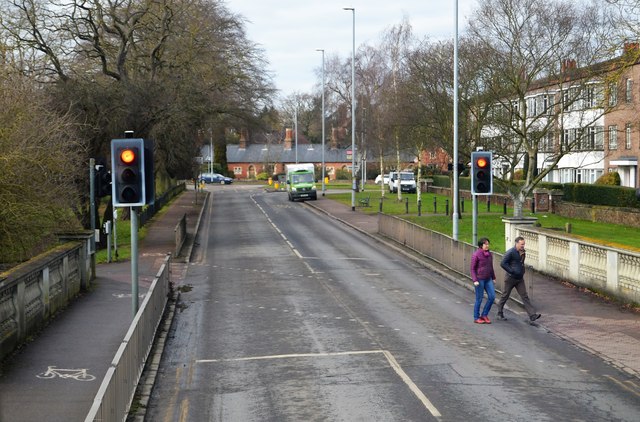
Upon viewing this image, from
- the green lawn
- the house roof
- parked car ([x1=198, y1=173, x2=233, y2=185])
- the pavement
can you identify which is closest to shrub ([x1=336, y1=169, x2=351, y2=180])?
the house roof

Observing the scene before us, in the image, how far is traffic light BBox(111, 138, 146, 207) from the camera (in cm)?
1360

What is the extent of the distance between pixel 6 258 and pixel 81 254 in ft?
6.78

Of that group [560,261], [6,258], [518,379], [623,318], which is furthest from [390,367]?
[6,258]

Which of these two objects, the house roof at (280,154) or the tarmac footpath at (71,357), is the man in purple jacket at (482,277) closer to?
the tarmac footpath at (71,357)

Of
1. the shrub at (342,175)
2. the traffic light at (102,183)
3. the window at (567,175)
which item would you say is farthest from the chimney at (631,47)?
the shrub at (342,175)

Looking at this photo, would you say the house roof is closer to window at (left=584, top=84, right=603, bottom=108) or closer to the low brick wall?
the low brick wall

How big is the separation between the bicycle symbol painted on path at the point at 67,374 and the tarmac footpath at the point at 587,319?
7977 mm

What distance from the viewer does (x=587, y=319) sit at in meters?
17.9

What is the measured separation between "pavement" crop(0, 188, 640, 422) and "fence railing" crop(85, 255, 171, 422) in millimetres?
522

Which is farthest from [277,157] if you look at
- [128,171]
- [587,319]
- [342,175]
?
[128,171]

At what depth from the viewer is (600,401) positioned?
38.2ft

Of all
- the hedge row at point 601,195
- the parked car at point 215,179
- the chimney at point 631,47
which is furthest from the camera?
the parked car at point 215,179

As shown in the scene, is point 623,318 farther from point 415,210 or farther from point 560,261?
point 415,210

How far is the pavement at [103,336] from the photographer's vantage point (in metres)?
11.6
